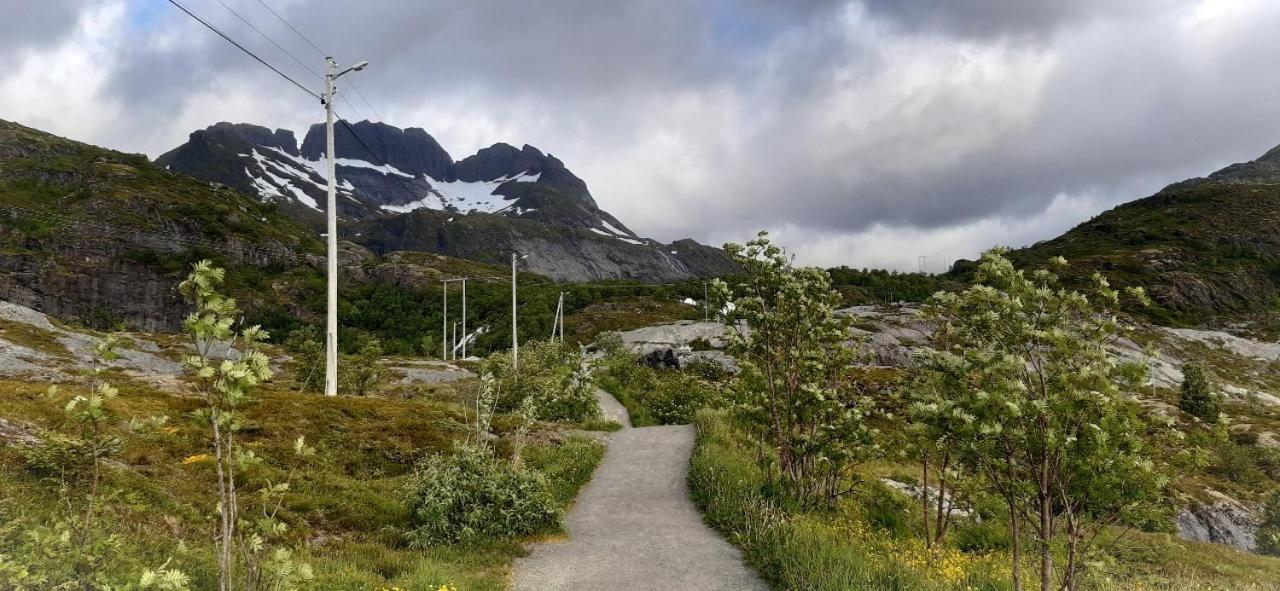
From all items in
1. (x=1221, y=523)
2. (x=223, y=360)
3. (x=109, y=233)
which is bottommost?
(x=1221, y=523)

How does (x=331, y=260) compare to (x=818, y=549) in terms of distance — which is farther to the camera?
(x=331, y=260)

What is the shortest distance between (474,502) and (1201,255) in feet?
712

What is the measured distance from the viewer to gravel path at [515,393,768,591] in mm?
9055

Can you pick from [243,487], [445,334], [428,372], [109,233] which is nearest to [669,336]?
[445,334]

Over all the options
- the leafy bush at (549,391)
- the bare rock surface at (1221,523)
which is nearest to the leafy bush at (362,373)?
the leafy bush at (549,391)

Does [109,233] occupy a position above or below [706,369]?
above

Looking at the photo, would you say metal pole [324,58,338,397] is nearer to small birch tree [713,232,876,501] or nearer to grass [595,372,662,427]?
grass [595,372,662,427]

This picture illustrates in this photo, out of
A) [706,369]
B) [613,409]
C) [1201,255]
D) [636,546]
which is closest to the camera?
[636,546]

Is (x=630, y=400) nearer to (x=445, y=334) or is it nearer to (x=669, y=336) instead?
(x=669, y=336)

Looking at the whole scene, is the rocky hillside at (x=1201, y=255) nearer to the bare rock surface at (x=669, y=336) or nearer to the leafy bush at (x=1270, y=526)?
the bare rock surface at (x=669, y=336)

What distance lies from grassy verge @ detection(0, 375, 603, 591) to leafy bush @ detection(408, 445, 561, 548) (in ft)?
1.31

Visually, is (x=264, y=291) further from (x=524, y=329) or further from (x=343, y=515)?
(x=343, y=515)

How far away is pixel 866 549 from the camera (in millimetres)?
9883

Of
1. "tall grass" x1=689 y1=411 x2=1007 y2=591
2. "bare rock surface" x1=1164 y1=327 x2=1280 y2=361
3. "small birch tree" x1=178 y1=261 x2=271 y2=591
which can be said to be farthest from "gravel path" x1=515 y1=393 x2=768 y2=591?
"bare rock surface" x1=1164 y1=327 x2=1280 y2=361
